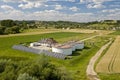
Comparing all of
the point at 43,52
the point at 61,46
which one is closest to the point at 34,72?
the point at 43,52

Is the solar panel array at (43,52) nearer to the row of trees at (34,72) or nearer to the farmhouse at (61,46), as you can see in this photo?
the farmhouse at (61,46)

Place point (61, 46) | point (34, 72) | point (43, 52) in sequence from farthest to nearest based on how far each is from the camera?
point (61, 46), point (43, 52), point (34, 72)

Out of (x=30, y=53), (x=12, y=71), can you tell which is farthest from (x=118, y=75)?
(x=30, y=53)

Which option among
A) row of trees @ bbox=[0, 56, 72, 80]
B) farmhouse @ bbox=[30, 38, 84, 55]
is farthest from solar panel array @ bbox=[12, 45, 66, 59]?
row of trees @ bbox=[0, 56, 72, 80]

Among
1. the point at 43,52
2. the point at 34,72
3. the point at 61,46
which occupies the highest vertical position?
the point at 34,72

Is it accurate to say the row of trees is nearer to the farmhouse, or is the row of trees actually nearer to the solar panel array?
the solar panel array

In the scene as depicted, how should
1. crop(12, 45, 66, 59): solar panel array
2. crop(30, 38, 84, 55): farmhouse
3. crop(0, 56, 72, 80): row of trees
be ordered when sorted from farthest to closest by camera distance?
crop(30, 38, 84, 55): farmhouse → crop(12, 45, 66, 59): solar panel array → crop(0, 56, 72, 80): row of trees

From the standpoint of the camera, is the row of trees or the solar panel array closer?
the row of trees

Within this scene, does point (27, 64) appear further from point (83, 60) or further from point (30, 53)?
point (30, 53)

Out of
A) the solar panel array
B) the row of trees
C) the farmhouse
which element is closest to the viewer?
the row of trees

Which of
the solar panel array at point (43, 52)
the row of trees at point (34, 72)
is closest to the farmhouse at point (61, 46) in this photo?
the solar panel array at point (43, 52)

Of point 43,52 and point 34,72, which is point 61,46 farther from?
point 34,72
